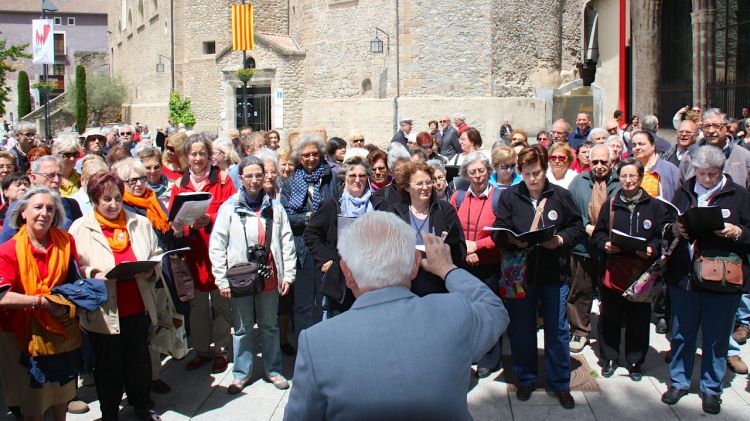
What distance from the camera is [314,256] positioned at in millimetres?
5602

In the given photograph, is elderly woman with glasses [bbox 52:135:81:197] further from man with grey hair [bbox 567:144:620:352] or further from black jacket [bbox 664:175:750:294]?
black jacket [bbox 664:175:750:294]

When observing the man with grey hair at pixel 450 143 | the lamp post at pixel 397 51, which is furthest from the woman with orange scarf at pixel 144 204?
the lamp post at pixel 397 51

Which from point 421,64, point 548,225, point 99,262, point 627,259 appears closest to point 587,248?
point 627,259

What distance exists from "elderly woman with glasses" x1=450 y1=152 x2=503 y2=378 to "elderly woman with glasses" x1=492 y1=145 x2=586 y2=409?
304 mm

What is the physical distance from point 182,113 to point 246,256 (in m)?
29.9

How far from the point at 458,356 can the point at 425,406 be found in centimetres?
21

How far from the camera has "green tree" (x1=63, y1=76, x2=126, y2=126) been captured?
46062 millimetres

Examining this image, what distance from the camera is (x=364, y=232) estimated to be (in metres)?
2.47

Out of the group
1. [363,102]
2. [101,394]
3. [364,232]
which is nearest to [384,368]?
[364,232]

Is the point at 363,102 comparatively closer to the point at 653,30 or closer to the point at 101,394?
the point at 653,30

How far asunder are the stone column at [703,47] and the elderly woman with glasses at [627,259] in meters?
11.0

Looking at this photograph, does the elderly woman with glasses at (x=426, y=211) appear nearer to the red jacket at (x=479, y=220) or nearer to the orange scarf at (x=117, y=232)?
the red jacket at (x=479, y=220)

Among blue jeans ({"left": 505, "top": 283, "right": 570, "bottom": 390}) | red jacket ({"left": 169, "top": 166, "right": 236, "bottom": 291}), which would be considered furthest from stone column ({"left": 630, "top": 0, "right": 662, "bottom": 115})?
red jacket ({"left": 169, "top": 166, "right": 236, "bottom": 291})

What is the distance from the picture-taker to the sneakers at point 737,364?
5730 millimetres
